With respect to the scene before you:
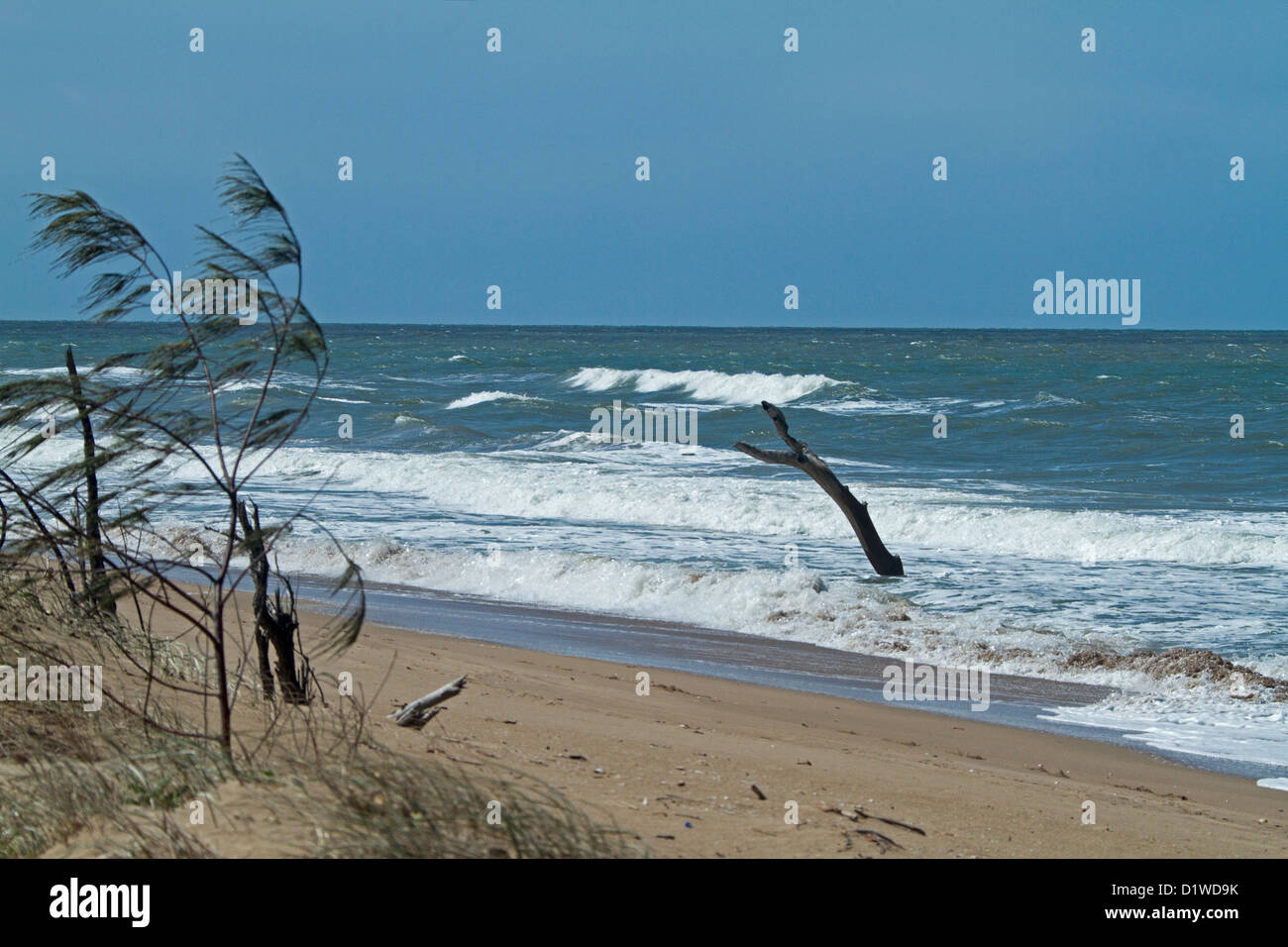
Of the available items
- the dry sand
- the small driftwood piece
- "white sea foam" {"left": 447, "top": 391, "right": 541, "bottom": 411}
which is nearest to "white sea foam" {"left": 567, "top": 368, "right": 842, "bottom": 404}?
"white sea foam" {"left": 447, "top": 391, "right": 541, "bottom": 411}

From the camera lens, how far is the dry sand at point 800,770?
4.16 meters

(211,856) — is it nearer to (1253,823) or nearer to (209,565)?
(1253,823)

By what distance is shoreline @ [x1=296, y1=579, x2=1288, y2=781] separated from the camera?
24.6 feet

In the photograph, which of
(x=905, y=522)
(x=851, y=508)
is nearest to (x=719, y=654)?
(x=851, y=508)

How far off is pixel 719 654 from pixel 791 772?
4445 millimetres

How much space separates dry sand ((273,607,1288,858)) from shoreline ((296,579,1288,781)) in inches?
13.1

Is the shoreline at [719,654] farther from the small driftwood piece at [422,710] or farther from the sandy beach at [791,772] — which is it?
the small driftwood piece at [422,710]

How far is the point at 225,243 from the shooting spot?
13.4 feet

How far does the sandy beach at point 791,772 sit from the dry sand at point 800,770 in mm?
16

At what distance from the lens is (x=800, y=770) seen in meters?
5.24

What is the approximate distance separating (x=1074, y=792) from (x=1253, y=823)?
826 millimetres

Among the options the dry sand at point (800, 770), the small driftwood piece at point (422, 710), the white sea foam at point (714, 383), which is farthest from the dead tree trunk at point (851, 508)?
the white sea foam at point (714, 383)

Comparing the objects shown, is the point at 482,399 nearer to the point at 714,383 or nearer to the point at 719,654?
the point at 714,383
